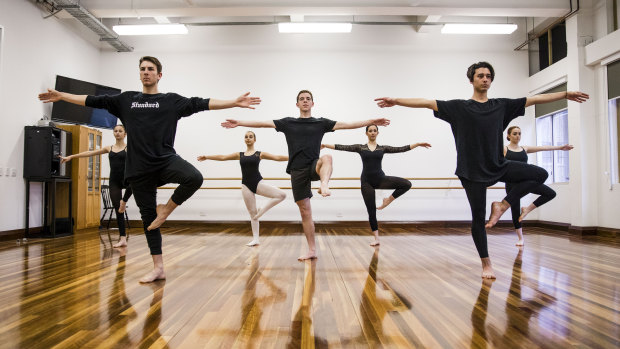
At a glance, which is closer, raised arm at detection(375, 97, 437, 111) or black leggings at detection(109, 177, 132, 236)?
raised arm at detection(375, 97, 437, 111)

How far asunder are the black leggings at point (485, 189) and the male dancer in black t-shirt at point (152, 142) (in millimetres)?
1624

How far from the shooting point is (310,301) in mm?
1995

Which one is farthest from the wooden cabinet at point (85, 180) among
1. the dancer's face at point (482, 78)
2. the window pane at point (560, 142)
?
the window pane at point (560, 142)

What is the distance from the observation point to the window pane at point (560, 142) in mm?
6902

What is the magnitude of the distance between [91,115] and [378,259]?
5.98 meters

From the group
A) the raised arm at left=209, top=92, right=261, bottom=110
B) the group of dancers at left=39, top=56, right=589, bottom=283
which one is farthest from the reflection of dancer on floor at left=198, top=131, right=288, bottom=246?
the raised arm at left=209, top=92, right=261, bottom=110

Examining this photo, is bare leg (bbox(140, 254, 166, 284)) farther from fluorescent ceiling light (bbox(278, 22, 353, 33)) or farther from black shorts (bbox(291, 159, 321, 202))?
fluorescent ceiling light (bbox(278, 22, 353, 33))

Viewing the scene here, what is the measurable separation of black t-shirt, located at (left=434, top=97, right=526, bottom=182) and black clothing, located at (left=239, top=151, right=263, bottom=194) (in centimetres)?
248

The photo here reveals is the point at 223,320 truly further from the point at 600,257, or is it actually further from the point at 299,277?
the point at 600,257

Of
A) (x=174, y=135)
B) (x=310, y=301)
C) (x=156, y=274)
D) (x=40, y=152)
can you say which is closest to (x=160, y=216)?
(x=156, y=274)

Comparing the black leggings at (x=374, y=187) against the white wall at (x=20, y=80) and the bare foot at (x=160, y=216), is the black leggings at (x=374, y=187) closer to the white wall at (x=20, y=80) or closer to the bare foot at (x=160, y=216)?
the bare foot at (x=160, y=216)

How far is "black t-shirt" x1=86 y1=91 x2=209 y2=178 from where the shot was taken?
247 centimetres

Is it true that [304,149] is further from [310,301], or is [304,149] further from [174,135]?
[310,301]

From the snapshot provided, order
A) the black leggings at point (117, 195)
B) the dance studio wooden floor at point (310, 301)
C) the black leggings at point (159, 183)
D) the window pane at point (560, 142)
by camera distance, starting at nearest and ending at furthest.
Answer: the dance studio wooden floor at point (310, 301) → the black leggings at point (159, 183) → the black leggings at point (117, 195) → the window pane at point (560, 142)
